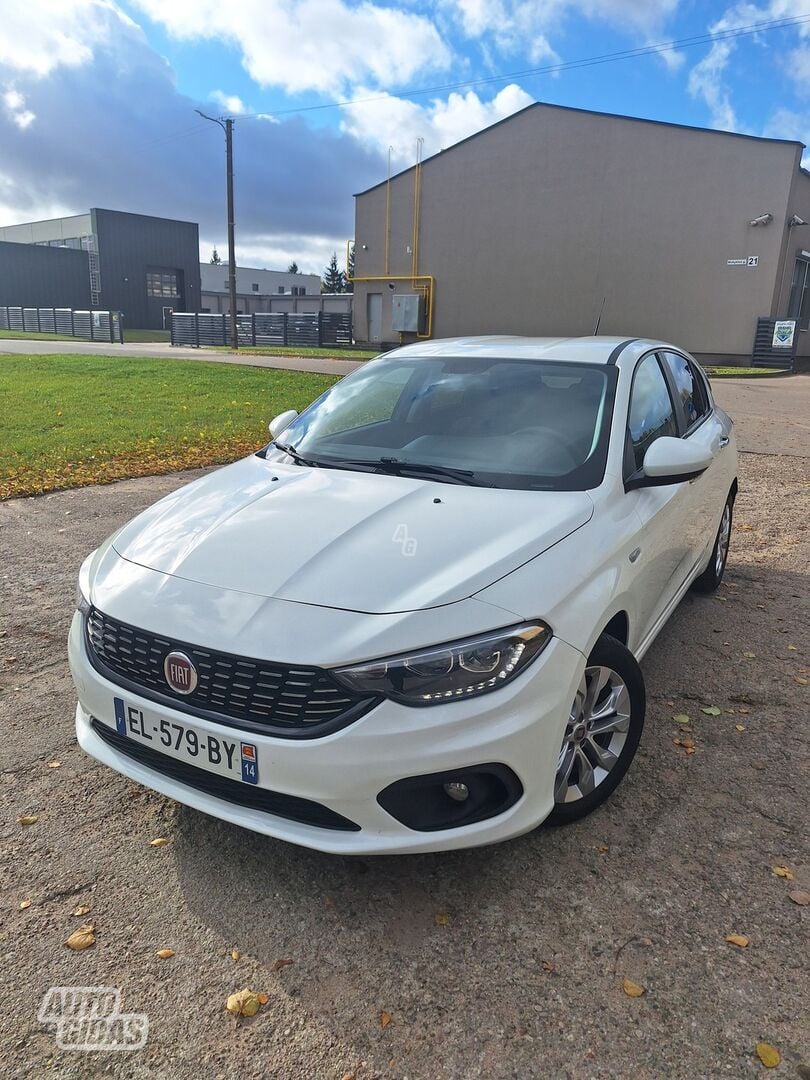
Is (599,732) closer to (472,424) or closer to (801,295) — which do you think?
(472,424)

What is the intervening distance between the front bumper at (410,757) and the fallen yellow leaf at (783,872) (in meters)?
0.84

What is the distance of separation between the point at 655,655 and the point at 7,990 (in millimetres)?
3223

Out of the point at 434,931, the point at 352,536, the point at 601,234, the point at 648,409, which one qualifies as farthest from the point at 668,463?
the point at 601,234

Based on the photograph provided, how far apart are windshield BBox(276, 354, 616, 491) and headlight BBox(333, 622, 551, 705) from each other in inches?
37.4

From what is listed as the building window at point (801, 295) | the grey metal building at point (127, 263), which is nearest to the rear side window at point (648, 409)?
the building window at point (801, 295)

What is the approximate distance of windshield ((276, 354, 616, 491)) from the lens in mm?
3104

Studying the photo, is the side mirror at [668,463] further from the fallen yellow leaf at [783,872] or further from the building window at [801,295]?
the building window at [801,295]

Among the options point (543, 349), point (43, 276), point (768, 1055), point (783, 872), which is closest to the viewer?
point (768, 1055)

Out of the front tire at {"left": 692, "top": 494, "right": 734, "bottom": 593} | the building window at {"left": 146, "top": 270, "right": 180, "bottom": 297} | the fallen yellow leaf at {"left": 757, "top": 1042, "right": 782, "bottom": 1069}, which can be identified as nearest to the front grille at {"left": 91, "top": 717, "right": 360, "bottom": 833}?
the fallen yellow leaf at {"left": 757, "top": 1042, "right": 782, "bottom": 1069}

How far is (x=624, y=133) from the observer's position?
2709 centimetres

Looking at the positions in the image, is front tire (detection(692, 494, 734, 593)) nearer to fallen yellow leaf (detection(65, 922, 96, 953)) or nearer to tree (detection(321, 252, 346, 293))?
fallen yellow leaf (detection(65, 922, 96, 953))

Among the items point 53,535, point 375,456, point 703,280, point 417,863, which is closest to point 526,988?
point 417,863

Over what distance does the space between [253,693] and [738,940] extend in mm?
1574

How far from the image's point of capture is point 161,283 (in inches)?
2375
